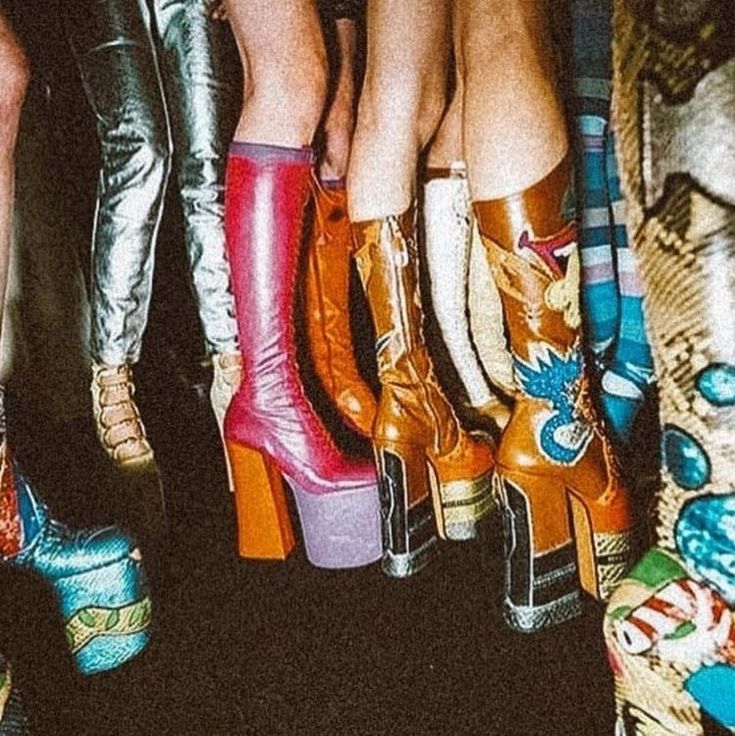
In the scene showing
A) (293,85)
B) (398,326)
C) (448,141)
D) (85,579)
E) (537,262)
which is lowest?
(85,579)

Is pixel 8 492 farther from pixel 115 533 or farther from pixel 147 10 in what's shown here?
pixel 147 10

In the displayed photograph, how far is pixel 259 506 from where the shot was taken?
53.6 inches

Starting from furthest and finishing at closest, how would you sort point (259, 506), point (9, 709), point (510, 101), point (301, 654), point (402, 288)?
point (259, 506) → point (402, 288) → point (301, 654) → point (510, 101) → point (9, 709)

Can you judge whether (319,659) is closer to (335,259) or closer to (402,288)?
(402,288)

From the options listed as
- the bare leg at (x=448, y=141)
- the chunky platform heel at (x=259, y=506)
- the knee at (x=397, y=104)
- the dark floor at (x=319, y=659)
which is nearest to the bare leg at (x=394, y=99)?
the knee at (x=397, y=104)

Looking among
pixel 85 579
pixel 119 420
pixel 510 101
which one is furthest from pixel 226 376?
pixel 510 101

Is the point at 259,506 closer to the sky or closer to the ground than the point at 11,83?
closer to the ground

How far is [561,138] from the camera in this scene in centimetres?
99

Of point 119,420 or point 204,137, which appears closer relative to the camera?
point 119,420

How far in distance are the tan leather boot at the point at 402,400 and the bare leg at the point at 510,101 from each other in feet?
0.75

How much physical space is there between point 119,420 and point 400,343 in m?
0.53

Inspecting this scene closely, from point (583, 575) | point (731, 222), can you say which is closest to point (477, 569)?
point (583, 575)

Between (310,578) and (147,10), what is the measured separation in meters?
1.02

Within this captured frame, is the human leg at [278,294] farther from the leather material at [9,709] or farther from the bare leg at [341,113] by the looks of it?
the leather material at [9,709]
